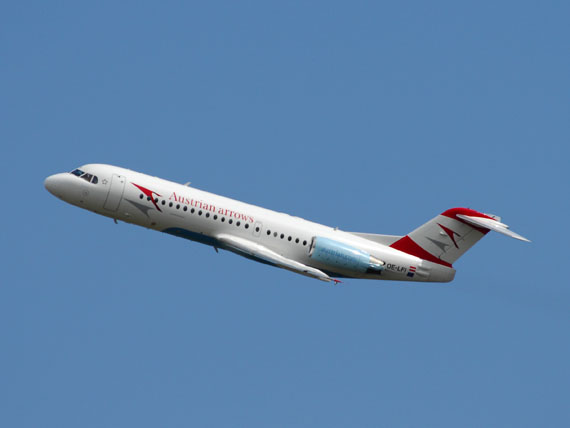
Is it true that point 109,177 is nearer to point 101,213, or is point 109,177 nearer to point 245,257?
point 101,213

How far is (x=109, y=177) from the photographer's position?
4697cm

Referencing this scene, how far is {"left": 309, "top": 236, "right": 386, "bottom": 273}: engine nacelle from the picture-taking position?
46.8 metres

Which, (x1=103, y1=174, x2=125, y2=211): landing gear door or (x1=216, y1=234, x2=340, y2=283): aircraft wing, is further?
(x1=103, y1=174, x2=125, y2=211): landing gear door

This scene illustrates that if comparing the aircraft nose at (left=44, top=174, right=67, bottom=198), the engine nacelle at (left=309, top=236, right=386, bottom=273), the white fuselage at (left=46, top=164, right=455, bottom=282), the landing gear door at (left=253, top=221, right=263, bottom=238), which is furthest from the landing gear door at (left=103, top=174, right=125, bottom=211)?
the engine nacelle at (left=309, top=236, right=386, bottom=273)

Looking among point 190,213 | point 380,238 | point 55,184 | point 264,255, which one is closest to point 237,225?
point 264,255

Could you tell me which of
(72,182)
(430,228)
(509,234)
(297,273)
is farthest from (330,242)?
(72,182)

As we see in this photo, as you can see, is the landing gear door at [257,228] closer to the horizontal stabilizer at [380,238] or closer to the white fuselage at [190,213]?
the white fuselage at [190,213]

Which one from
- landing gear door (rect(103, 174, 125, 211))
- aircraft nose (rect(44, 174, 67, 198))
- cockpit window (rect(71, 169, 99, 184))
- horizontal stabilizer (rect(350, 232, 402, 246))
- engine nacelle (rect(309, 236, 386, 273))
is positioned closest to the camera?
landing gear door (rect(103, 174, 125, 211))

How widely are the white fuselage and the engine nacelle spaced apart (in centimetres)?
23

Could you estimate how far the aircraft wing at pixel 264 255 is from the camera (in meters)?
45.3

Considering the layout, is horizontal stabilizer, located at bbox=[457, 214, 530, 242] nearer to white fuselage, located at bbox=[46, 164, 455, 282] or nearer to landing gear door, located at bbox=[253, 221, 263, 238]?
white fuselage, located at bbox=[46, 164, 455, 282]

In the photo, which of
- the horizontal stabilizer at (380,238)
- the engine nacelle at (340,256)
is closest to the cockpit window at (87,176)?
the engine nacelle at (340,256)

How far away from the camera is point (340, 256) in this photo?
1845 inches

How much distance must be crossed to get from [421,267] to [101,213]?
16.1 m
